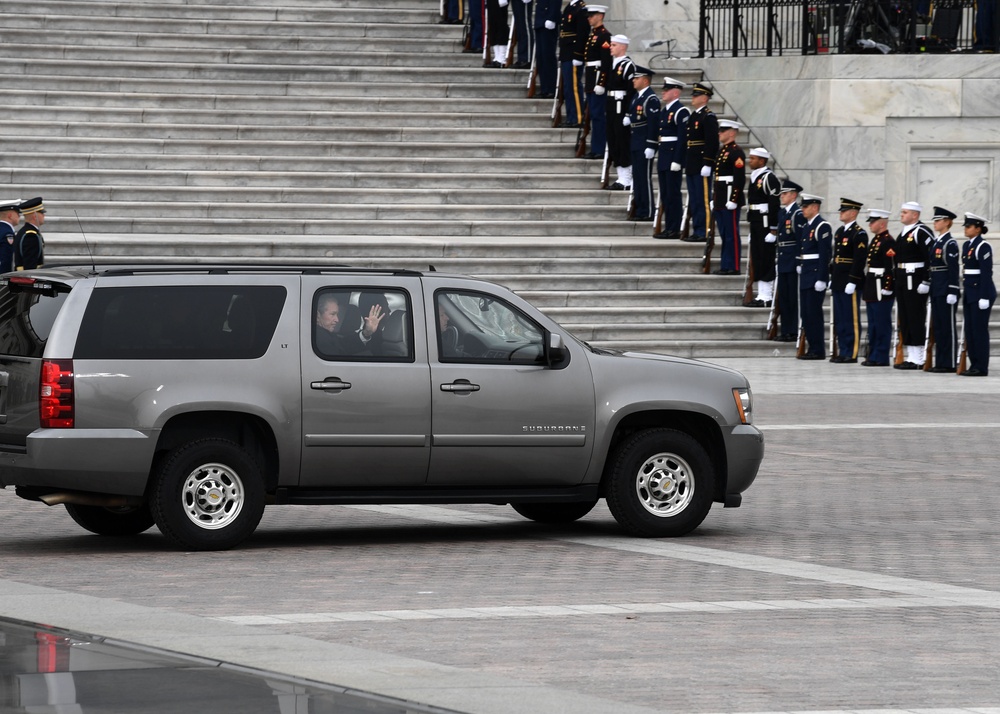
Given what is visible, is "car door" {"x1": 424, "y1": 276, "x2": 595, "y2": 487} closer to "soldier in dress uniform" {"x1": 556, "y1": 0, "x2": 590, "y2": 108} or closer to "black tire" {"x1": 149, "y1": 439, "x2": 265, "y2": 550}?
"black tire" {"x1": 149, "y1": 439, "x2": 265, "y2": 550}

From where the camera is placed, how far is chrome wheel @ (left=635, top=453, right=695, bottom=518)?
451 inches

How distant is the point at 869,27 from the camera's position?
28.6m

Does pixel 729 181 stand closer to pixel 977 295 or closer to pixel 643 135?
pixel 643 135

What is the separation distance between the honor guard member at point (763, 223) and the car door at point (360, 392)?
14.7m

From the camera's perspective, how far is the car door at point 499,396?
11.0 meters

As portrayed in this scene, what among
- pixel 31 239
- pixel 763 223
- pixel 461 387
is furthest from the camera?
pixel 763 223

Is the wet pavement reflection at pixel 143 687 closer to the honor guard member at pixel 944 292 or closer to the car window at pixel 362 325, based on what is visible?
the car window at pixel 362 325

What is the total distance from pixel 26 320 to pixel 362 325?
1940mm

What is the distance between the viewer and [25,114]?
28172 millimetres

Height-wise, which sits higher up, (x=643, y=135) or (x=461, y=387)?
(x=643, y=135)

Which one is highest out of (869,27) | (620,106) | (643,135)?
(869,27)

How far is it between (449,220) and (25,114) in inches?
271

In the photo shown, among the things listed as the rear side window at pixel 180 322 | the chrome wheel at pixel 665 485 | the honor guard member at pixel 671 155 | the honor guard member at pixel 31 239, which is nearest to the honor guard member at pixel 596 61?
the honor guard member at pixel 671 155

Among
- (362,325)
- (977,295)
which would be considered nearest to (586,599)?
(362,325)
